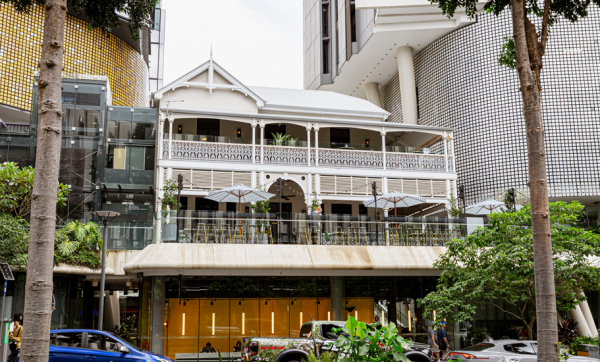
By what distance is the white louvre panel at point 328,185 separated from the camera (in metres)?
25.5

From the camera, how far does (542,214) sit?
869cm

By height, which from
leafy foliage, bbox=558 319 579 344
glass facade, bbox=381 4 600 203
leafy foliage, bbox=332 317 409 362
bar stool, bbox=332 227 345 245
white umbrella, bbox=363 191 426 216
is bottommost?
leafy foliage, bbox=558 319 579 344

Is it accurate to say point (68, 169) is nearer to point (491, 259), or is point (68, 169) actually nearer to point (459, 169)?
point (491, 259)

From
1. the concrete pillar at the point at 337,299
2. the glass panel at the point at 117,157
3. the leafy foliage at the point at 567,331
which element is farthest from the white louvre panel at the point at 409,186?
the glass panel at the point at 117,157

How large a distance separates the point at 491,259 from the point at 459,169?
55.1ft

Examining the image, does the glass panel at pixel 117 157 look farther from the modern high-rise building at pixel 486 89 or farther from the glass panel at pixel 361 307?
the modern high-rise building at pixel 486 89

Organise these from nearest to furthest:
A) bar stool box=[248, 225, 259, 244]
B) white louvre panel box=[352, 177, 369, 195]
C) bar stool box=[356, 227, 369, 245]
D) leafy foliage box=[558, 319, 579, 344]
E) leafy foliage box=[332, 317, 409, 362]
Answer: leafy foliage box=[332, 317, 409, 362], leafy foliage box=[558, 319, 579, 344], bar stool box=[248, 225, 259, 244], bar stool box=[356, 227, 369, 245], white louvre panel box=[352, 177, 369, 195]

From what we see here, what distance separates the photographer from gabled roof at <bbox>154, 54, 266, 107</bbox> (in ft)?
86.3

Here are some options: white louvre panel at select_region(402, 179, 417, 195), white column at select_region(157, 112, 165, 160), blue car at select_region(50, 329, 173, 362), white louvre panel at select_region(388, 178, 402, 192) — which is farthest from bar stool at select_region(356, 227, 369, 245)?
white column at select_region(157, 112, 165, 160)

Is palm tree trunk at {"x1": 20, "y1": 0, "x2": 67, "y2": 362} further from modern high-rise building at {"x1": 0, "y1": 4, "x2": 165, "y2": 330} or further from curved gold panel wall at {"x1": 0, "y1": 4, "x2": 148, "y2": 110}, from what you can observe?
curved gold panel wall at {"x1": 0, "y1": 4, "x2": 148, "y2": 110}

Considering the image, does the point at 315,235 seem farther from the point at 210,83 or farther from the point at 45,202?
the point at 45,202

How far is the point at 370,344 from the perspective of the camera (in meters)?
6.60

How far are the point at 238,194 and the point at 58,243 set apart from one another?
6.30 meters

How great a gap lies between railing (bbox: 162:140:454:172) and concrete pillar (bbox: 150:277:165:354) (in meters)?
7.16
